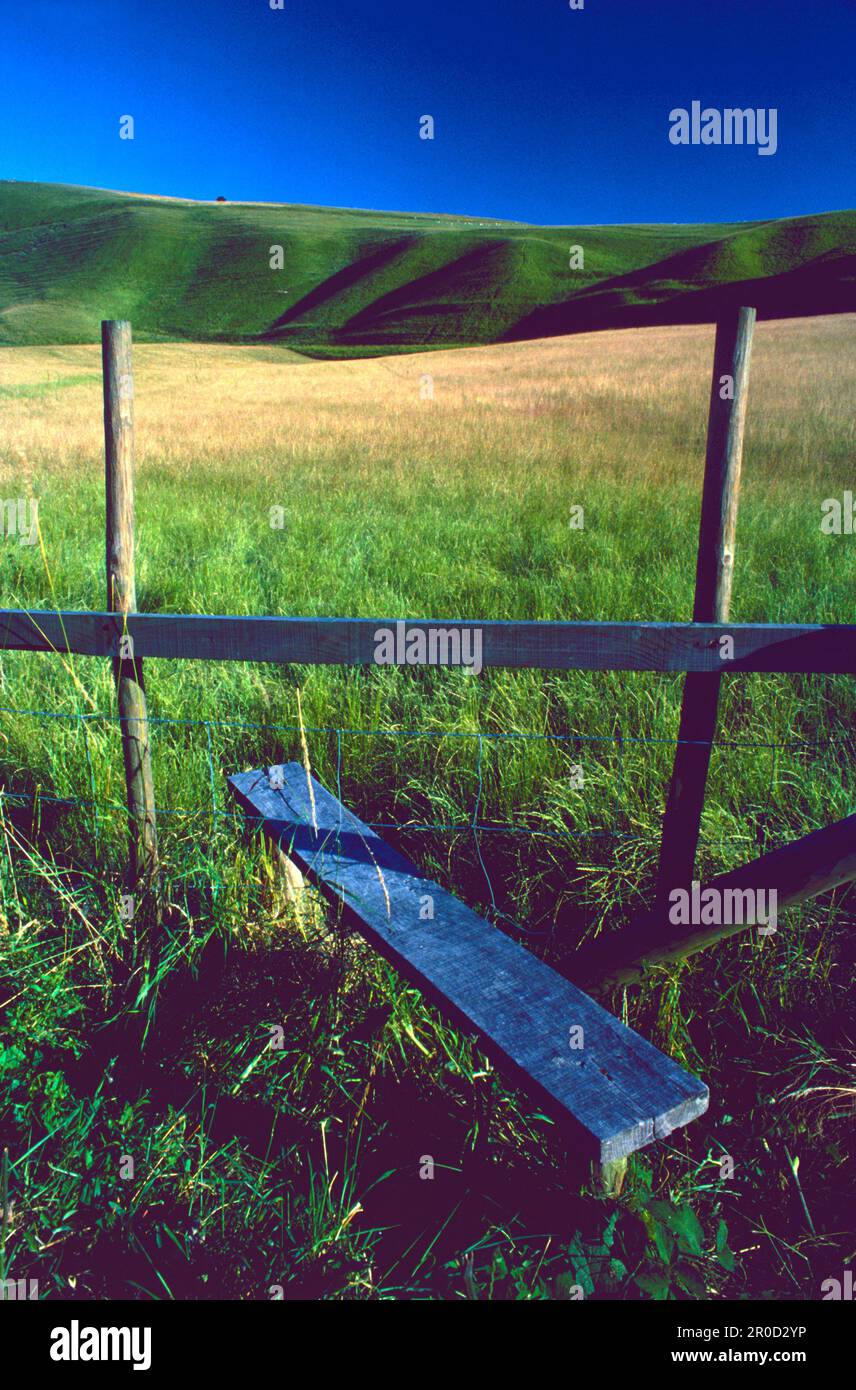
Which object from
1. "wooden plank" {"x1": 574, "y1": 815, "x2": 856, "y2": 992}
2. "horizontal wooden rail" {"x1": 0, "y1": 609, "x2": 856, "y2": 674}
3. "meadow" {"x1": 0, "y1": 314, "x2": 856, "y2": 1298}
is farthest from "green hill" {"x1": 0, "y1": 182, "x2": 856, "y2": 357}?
"wooden plank" {"x1": 574, "y1": 815, "x2": 856, "y2": 992}

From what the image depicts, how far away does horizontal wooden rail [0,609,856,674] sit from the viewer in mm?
2248

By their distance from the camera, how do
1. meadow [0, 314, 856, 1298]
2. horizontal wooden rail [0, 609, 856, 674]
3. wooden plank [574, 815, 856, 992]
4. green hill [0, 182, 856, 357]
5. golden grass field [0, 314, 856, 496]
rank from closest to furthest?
meadow [0, 314, 856, 1298] → wooden plank [574, 815, 856, 992] → horizontal wooden rail [0, 609, 856, 674] → golden grass field [0, 314, 856, 496] → green hill [0, 182, 856, 357]

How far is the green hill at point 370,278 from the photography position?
53.3 metres

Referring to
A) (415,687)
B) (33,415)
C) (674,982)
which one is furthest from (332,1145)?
(33,415)

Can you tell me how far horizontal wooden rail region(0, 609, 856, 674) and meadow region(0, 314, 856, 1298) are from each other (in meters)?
0.20

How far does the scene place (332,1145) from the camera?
2049 mm

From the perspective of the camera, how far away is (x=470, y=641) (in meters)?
2.42

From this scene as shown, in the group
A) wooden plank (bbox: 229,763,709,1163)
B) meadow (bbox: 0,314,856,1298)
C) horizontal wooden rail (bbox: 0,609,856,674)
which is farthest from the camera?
horizontal wooden rail (bbox: 0,609,856,674)

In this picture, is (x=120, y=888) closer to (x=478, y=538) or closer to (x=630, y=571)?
(x=630, y=571)

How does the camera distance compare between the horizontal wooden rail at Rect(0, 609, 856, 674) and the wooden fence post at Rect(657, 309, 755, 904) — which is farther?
the wooden fence post at Rect(657, 309, 755, 904)

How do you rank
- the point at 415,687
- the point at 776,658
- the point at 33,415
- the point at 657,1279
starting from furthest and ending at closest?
the point at 33,415, the point at 415,687, the point at 776,658, the point at 657,1279

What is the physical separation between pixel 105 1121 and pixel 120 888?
2.81 ft

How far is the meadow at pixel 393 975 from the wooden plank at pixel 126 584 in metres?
0.10

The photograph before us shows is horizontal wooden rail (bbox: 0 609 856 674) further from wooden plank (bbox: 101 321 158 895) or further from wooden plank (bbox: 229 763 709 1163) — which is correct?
wooden plank (bbox: 229 763 709 1163)
